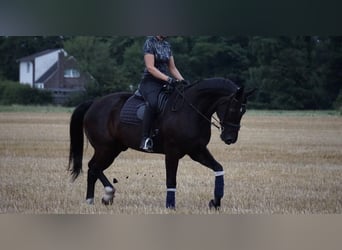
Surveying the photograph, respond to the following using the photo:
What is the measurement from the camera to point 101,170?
24.3 feet

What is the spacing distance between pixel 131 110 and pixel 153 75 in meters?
0.44

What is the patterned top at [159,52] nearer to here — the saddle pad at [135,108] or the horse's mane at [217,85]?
the saddle pad at [135,108]

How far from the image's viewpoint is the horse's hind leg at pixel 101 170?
24.1ft

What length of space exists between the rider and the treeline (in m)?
0.59

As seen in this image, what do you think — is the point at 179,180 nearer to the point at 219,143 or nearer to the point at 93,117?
the point at 219,143

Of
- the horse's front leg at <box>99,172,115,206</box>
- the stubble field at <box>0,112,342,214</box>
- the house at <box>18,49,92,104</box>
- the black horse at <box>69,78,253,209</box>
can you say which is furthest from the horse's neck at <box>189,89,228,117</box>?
the house at <box>18,49,92,104</box>

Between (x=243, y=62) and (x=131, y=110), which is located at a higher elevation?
(x=243, y=62)

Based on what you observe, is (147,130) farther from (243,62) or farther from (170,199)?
(243,62)

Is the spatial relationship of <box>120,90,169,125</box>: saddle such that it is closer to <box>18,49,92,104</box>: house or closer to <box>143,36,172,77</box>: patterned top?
<box>143,36,172,77</box>: patterned top

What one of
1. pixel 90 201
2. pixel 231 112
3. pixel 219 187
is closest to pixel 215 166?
pixel 219 187

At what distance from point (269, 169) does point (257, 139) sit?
356 millimetres

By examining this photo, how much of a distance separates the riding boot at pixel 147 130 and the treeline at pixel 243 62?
0.97 metres

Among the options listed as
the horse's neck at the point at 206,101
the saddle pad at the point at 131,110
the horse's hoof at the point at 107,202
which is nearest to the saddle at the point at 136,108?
the saddle pad at the point at 131,110

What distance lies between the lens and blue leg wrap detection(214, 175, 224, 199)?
7.05 meters
